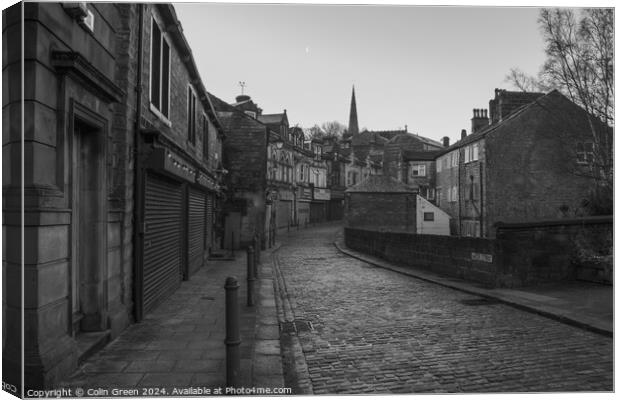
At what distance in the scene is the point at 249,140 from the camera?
897 inches

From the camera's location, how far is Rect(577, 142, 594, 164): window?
18042mm

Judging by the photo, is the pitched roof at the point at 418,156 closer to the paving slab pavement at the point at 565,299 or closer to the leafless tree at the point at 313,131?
the leafless tree at the point at 313,131

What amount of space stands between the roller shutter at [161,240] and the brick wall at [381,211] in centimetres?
2162

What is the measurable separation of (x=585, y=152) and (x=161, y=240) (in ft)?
53.1

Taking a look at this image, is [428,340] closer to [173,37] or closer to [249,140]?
[173,37]

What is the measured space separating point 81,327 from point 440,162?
37.8 m

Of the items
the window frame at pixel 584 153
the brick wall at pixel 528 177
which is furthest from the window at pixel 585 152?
the brick wall at pixel 528 177

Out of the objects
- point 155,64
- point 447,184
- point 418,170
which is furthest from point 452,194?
point 155,64

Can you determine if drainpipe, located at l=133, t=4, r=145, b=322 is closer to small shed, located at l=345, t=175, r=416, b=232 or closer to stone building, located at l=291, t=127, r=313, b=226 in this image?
small shed, located at l=345, t=175, r=416, b=232

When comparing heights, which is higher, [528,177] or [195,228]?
[528,177]

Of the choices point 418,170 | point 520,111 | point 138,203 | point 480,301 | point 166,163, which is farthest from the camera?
point 418,170

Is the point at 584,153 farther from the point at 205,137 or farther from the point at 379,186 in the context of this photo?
the point at 379,186

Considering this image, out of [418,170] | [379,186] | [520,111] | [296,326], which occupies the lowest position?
[296,326]

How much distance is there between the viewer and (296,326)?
292 inches
